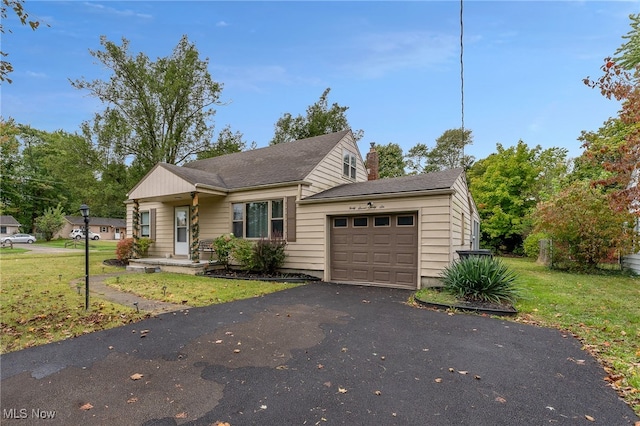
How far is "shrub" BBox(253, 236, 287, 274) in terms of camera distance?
33.2ft

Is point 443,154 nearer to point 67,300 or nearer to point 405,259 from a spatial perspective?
point 405,259

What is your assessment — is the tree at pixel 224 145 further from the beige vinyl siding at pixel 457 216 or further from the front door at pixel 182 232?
the beige vinyl siding at pixel 457 216

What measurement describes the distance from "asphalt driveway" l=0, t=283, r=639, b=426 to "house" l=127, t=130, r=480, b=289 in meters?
3.41

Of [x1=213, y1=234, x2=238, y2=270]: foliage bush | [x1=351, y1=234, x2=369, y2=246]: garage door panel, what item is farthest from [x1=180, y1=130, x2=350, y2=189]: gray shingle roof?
[x1=351, y1=234, x2=369, y2=246]: garage door panel

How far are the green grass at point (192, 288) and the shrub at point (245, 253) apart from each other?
0.91 meters

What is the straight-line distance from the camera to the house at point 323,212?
840 centimetres

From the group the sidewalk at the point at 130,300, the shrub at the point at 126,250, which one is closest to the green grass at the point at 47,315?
the sidewalk at the point at 130,300

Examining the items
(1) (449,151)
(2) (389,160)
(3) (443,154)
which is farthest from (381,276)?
(1) (449,151)

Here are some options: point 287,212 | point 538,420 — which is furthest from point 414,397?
point 287,212

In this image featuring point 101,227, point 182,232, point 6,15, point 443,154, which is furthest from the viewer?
point 101,227

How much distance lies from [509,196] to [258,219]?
17.5 m

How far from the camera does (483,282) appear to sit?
663 centimetres

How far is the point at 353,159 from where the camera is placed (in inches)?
563

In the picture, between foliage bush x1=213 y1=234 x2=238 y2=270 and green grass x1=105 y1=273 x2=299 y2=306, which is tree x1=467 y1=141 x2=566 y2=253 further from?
foliage bush x1=213 y1=234 x2=238 y2=270
